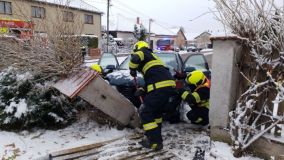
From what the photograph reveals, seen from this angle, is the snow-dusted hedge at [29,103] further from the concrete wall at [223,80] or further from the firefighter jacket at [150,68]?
the concrete wall at [223,80]

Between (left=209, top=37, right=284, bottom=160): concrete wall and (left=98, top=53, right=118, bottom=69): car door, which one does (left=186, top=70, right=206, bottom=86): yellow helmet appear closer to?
(left=209, top=37, right=284, bottom=160): concrete wall

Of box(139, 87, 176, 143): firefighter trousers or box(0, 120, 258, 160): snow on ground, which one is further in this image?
box(139, 87, 176, 143): firefighter trousers

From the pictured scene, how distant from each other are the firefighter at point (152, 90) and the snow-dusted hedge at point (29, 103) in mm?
1468

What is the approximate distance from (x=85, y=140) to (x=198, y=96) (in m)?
2.07

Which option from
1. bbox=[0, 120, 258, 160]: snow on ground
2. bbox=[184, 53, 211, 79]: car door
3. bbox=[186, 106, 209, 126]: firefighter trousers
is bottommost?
bbox=[0, 120, 258, 160]: snow on ground

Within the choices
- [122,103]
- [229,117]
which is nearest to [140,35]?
[122,103]

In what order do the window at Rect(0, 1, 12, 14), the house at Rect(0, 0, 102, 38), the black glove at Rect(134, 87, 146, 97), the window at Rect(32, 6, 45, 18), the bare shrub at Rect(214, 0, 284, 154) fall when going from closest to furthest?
the bare shrub at Rect(214, 0, 284, 154) → the black glove at Rect(134, 87, 146, 97) → the house at Rect(0, 0, 102, 38) → the window at Rect(32, 6, 45, 18) → the window at Rect(0, 1, 12, 14)

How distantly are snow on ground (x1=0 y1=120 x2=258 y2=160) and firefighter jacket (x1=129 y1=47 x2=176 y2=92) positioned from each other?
97 centimetres

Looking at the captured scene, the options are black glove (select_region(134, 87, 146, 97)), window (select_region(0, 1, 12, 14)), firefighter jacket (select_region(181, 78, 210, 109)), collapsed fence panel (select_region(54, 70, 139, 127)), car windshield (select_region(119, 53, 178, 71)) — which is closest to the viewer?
collapsed fence panel (select_region(54, 70, 139, 127))

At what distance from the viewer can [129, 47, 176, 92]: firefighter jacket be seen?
4.50 m

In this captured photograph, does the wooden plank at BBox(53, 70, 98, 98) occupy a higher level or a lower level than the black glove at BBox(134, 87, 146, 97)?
higher

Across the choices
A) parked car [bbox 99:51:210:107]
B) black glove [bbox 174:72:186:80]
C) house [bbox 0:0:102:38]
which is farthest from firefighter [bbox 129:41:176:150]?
house [bbox 0:0:102:38]

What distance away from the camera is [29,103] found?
4.79m

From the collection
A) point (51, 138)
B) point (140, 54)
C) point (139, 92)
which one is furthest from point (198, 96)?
point (51, 138)
